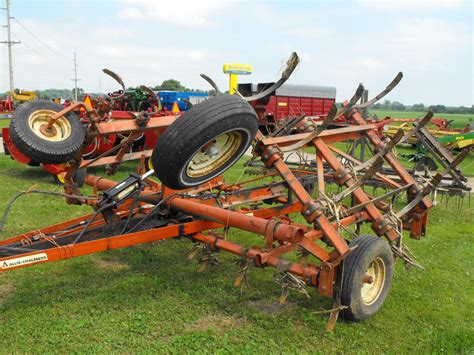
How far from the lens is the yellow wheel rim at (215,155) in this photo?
11.5 feet

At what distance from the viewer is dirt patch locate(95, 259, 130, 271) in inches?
191

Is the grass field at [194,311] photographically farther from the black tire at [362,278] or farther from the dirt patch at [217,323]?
the black tire at [362,278]

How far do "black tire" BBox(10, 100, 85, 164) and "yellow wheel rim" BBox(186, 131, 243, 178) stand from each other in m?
0.97

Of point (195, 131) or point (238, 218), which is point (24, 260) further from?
point (238, 218)

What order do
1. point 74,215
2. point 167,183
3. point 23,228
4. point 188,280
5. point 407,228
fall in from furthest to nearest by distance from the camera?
point 74,215 < point 23,228 < point 407,228 < point 188,280 < point 167,183

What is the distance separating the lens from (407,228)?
4977 millimetres

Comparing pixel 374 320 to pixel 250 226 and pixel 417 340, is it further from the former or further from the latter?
pixel 250 226

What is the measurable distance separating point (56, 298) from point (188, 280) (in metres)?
1.25

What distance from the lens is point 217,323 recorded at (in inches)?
147

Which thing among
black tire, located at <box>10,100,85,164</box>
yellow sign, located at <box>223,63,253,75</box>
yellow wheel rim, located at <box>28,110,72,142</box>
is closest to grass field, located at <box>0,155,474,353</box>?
black tire, located at <box>10,100,85,164</box>

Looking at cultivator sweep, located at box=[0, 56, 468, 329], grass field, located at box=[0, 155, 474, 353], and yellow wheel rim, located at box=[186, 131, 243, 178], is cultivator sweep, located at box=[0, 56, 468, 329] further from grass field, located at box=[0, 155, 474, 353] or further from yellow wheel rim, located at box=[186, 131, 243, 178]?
grass field, located at box=[0, 155, 474, 353]

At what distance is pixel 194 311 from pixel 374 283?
164cm

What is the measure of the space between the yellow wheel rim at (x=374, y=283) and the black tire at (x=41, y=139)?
2741mm

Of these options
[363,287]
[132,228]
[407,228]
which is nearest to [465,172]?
[407,228]
